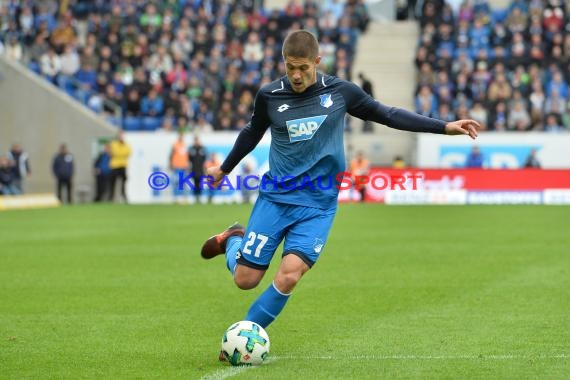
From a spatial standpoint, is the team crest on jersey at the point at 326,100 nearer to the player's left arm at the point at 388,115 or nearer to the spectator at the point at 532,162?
the player's left arm at the point at 388,115

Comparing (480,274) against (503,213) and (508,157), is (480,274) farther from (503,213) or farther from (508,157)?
(508,157)

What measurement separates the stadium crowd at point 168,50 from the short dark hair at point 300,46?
26.2 metres

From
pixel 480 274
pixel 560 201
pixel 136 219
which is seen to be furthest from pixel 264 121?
pixel 560 201

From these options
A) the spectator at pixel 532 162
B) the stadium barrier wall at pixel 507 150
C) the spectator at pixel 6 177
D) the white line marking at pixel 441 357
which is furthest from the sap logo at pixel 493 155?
the white line marking at pixel 441 357

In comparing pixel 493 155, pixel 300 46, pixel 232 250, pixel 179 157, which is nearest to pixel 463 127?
pixel 300 46

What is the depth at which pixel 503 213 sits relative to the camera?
86.0 feet

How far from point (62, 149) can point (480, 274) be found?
21.3m

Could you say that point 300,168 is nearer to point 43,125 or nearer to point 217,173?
point 217,173

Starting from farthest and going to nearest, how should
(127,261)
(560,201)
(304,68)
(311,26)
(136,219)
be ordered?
(311,26) → (560,201) → (136,219) → (127,261) → (304,68)

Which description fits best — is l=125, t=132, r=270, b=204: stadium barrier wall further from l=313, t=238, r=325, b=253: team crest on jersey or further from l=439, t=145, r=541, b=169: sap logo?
l=313, t=238, r=325, b=253: team crest on jersey

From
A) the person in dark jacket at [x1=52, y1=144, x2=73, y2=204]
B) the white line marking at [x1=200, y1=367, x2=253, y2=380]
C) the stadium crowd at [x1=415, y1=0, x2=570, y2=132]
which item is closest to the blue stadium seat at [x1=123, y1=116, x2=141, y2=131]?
the person in dark jacket at [x1=52, y1=144, x2=73, y2=204]

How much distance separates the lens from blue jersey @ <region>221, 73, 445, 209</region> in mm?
8258

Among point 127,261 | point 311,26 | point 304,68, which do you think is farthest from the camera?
point 311,26

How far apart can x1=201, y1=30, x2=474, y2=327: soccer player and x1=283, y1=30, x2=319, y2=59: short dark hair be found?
12 centimetres
